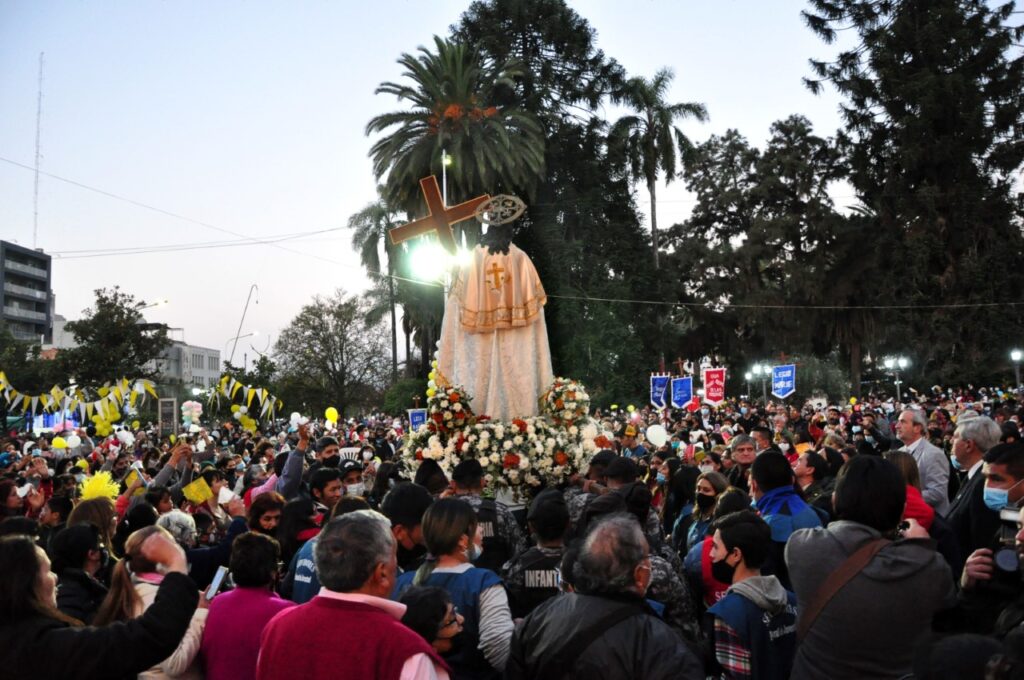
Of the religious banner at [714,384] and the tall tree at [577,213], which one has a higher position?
the tall tree at [577,213]

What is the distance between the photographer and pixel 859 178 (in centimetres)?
4897

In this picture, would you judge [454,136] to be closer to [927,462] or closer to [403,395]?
[403,395]

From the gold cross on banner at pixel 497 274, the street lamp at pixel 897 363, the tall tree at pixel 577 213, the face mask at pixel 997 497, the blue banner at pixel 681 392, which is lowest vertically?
the face mask at pixel 997 497

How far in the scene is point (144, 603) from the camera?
176 inches

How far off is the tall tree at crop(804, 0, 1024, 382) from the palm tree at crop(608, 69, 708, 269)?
32.0 ft

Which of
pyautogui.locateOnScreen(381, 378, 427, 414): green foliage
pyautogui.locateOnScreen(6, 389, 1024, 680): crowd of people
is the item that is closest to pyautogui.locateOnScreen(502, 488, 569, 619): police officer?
pyautogui.locateOnScreen(6, 389, 1024, 680): crowd of people

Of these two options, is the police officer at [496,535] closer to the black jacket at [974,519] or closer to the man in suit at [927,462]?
the black jacket at [974,519]

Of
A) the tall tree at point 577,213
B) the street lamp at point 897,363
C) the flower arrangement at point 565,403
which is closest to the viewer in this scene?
the flower arrangement at point 565,403

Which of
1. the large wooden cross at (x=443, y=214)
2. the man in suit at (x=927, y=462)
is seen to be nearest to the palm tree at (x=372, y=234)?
the large wooden cross at (x=443, y=214)

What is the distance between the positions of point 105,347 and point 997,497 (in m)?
52.9

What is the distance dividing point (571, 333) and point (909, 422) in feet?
107

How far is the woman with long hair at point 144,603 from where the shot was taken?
426 cm

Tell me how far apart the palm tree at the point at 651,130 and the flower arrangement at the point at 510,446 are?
37959 mm

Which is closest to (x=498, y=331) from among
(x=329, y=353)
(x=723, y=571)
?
(x=723, y=571)
